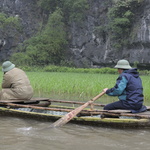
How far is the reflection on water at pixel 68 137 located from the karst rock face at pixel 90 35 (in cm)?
2004

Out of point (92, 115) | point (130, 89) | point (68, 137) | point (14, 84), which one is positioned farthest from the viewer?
point (14, 84)

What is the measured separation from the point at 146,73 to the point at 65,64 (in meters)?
10.3

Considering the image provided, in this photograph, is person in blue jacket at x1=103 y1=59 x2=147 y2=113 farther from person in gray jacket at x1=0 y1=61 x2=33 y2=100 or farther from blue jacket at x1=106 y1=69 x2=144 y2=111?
person in gray jacket at x1=0 y1=61 x2=33 y2=100

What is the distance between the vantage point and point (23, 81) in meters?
6.02

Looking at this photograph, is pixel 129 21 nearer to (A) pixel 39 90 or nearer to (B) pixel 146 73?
(B) pixel 146 73

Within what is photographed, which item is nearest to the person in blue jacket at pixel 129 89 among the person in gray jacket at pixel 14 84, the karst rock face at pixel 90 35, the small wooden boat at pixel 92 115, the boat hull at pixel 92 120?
the small wooden boat at pixel 92 115

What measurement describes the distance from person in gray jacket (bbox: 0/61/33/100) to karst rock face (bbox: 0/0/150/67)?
19.1 meters

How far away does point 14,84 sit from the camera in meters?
5.97

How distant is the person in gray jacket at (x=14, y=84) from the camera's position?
596 centimetres

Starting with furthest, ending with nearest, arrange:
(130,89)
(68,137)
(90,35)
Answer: (90,35), (130,89), (68,137)

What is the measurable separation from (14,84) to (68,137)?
2.30 metres

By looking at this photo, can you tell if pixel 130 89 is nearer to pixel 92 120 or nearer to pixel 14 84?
pixel 92 120

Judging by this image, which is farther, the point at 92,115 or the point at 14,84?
the point at 14,84

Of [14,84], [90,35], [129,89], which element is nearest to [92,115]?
[129,89]
